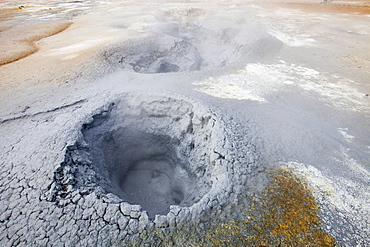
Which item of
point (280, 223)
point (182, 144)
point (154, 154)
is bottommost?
point (154, 154)

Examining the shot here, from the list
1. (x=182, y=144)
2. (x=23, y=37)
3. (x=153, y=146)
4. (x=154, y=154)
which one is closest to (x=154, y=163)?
(x=154, y=154)

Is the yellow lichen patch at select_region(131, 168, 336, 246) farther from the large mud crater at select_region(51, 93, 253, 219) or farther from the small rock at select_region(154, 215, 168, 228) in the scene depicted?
the large mud crater at select_region(51, 93, 253, 219)

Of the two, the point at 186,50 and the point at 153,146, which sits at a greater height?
the point at 186,50

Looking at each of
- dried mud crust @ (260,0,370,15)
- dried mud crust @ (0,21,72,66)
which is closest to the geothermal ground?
dried mud crust @ (0,21,72,66)

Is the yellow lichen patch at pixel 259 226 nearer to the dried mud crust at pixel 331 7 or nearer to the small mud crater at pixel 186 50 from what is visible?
the small mud crater at pixel 186 50

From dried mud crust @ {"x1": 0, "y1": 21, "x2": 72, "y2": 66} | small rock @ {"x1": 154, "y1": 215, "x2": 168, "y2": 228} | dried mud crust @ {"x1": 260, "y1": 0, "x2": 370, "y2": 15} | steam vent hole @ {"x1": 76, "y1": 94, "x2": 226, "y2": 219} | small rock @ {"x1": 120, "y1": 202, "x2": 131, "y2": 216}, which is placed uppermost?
dried mud crust @ {"x1": 260, "y1": 0, "x2": 370, "y2": 15}

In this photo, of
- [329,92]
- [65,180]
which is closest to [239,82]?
[329,92]

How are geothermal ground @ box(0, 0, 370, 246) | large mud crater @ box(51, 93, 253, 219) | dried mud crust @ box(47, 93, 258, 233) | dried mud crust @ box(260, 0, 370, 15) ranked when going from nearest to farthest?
geothermal ground @ box(0, 0, 370, 246)
dried mud crust @ box(47, 93, 258, 233)
large mud crater @ box(51, 93, 253, 219)
dried mud crust @ box(260, 0, 370, 15)

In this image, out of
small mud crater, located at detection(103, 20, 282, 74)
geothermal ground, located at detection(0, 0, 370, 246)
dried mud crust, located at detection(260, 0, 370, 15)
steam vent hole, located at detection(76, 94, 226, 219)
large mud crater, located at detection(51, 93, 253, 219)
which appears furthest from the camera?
dried mud crust, located at detection(260, 0, 370, 15)

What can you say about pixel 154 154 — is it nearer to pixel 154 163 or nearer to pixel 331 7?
pixel 154 163
